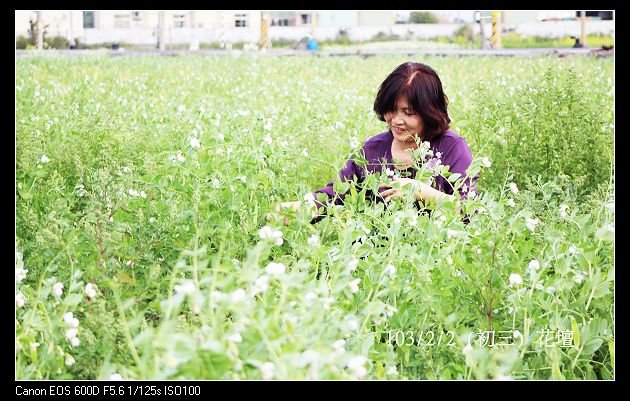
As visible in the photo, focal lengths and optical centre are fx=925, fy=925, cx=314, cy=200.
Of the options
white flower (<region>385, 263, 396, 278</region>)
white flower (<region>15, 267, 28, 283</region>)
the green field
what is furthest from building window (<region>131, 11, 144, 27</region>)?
white flower (<region>15, 267, 28, 283</region>)

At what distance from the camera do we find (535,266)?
2389 mm

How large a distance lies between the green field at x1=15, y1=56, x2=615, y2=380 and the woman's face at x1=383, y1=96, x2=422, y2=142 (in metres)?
0.37

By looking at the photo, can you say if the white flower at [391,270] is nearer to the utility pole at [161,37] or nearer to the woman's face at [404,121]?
the woman's face at [404,121]

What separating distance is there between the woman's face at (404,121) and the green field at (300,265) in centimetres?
37

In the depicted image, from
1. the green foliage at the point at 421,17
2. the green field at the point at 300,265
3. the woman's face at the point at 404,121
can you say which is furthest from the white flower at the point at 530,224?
the green foliage at the point at 421,17

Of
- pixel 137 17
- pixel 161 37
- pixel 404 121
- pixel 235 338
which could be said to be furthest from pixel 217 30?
pixel 235 338

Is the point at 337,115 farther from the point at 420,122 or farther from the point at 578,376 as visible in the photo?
the point at 578,376

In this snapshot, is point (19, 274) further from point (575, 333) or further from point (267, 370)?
point (575, 333)

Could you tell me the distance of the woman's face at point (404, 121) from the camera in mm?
3523

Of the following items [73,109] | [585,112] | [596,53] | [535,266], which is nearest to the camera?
[535,266]

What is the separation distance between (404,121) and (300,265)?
145 cm

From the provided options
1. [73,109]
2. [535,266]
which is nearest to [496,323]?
[535,266]

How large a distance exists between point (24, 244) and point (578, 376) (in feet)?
5.70
